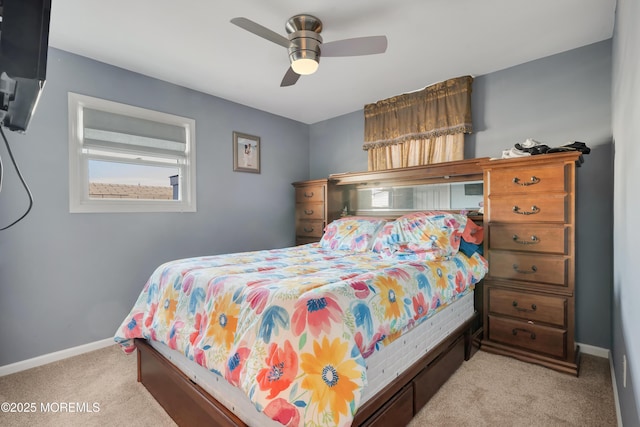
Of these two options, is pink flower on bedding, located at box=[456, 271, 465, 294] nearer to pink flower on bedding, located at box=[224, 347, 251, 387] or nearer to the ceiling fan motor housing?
pink flower on bedding, located at box=[224, 347, 251, 387]

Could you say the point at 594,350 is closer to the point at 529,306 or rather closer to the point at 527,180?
the point at 529,306

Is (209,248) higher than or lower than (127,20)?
lower

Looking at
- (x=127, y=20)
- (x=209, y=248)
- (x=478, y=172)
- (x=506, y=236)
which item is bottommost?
(x=209, y=248)

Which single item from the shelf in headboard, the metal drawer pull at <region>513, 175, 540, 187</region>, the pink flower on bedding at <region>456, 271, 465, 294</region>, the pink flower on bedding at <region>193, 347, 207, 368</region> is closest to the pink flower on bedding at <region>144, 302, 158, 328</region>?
the pink flower on bedding at <region>193, 347, 207, 368</region>

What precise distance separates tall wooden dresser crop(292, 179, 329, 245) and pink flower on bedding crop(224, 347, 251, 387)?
8.61 ft

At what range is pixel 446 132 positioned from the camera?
10.1 feet

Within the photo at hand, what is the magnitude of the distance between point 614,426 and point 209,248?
3439 mm

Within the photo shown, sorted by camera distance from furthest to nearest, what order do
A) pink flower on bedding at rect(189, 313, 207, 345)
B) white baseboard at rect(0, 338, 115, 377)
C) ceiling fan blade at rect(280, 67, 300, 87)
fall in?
ceiling fan blade at rect(280, 67, 300, 87), white baseboard at rect(0, 338, 115, 377), pink flower on bedding at rect(189, 313, 207, 345)

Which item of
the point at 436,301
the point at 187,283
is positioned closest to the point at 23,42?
the point at 187,283

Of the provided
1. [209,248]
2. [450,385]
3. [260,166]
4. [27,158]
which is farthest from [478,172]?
[27,158]

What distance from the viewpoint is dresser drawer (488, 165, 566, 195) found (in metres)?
2.18

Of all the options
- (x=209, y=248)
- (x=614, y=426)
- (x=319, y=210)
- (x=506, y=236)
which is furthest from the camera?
(x=319, y=210)

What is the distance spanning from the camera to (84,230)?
2.59 metres

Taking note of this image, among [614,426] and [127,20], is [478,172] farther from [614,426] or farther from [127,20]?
[127,20]
